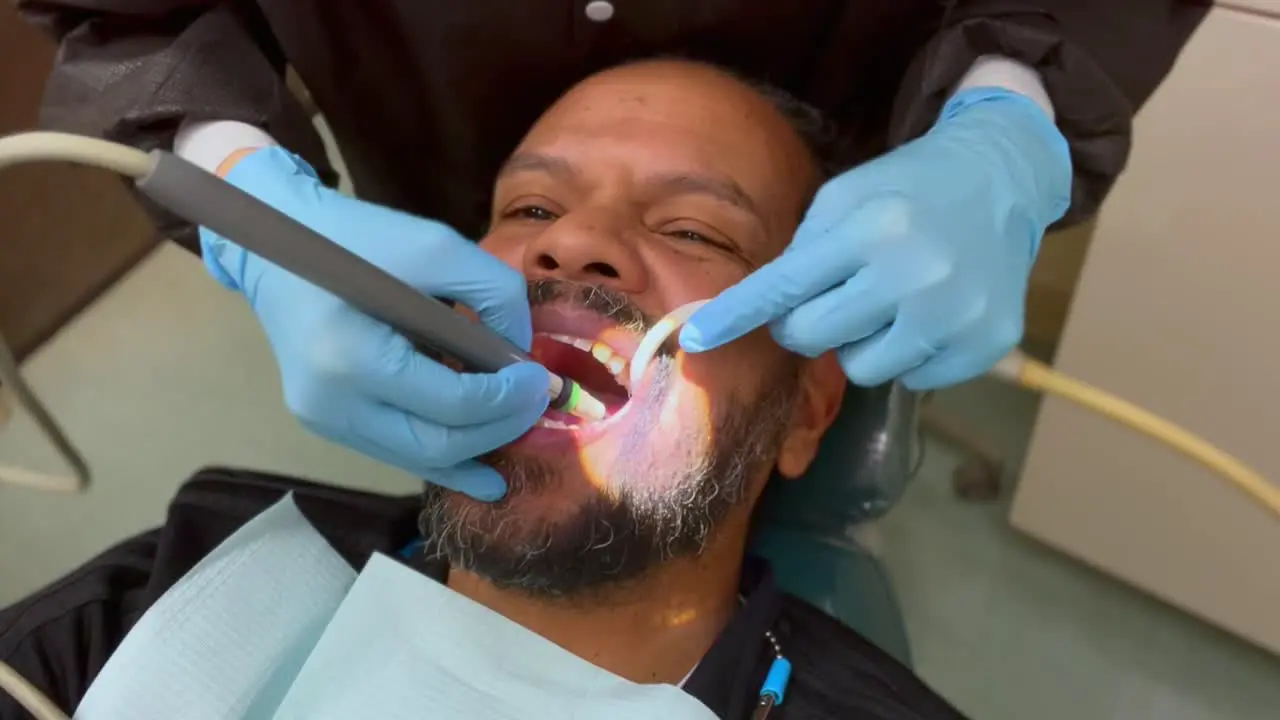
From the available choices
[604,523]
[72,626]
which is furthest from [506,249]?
[72,626]

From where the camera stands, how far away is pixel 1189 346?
1.37 meters

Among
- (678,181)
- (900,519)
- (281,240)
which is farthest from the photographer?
(900,519)

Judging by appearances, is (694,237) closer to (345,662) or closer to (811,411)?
(811,411)

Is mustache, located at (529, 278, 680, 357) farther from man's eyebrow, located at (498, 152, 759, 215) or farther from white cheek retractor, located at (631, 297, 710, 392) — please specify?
man's eyebrow, located at (498, 152, 759, 215)

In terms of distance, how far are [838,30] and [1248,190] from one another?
19.7 inches

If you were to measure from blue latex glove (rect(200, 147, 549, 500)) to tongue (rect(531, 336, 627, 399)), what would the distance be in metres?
0.08

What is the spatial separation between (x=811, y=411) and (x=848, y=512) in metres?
0.24

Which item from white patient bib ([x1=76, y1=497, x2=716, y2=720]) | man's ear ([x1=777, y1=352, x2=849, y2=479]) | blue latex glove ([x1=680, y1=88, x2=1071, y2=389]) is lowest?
white patient bib ([x1=76, y1=497, x2=716, y2=720])

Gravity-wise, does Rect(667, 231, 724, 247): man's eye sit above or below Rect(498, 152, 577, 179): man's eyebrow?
below

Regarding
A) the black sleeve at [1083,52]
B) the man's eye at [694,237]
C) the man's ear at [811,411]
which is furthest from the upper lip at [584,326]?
the black sleeve at [1083,52]

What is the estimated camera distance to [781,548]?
4.44ft

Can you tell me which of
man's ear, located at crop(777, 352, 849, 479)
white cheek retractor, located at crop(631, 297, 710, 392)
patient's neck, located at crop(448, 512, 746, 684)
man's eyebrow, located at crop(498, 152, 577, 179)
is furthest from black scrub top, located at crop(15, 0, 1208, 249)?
patient's neck, located at crop(448, 512, 746, 684)

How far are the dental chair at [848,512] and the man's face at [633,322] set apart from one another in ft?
0.75

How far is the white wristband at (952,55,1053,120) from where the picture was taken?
1.00m
